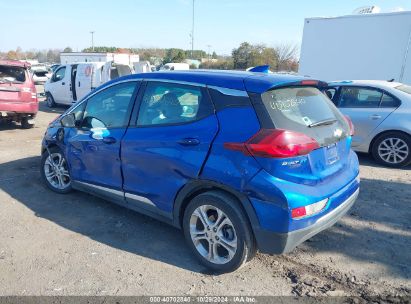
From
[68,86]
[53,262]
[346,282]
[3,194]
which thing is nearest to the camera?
[346,282]

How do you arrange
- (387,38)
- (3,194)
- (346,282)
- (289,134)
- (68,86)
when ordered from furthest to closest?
(68,86)
(387,38)
(3,194)
(346,282)
(289,134)

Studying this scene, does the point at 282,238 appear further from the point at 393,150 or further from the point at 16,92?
the point at 16,92

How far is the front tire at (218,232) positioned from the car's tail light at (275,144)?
48cm

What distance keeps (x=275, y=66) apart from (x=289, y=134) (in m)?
38.9

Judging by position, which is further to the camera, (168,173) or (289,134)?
(168,173)

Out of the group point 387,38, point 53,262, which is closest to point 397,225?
point 53,262

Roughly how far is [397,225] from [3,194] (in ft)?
16.5

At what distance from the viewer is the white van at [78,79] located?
1339cm

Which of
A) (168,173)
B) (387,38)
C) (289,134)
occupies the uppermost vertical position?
(387,38)

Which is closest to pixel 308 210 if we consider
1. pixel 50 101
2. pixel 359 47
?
pixel 359 47

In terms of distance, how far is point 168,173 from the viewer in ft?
11.2

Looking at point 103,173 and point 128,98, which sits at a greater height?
point 128,98

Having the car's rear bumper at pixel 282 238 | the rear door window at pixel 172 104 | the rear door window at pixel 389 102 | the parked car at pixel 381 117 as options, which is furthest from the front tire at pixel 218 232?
the rear door window at pixel 389 102

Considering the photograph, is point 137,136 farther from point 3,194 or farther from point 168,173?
point 3,194
